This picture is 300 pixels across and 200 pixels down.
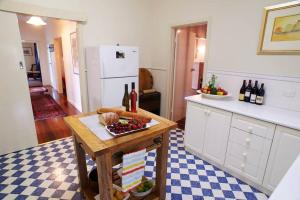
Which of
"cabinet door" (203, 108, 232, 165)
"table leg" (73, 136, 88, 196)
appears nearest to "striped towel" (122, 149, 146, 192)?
"table leg" (73, 136, 88, 196)

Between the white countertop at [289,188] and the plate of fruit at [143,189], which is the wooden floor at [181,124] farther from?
the white countertop at [289,188]

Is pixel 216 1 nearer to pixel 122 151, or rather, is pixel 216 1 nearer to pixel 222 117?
pixel 222 117

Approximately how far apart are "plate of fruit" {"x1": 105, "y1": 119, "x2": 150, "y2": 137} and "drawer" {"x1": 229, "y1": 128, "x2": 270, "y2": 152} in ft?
3.87

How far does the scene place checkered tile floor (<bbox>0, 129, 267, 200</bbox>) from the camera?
1791 mm

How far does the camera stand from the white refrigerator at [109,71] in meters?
2.53

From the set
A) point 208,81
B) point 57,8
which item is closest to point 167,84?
point 208,81

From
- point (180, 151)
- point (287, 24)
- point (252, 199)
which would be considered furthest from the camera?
point (180, 151)

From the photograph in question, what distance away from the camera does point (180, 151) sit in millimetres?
2619

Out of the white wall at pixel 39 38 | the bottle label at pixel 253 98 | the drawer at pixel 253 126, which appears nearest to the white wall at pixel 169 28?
the bottle label at pixel 253 98

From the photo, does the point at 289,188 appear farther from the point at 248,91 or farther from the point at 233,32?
the point at 233,32

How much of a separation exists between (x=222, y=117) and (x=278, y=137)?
1.87 ft

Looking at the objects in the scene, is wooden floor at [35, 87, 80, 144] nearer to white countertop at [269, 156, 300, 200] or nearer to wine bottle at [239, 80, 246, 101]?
wine bottle at [239, 80, 246, 101]

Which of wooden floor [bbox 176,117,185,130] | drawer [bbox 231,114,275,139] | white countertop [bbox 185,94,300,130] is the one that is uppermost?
white countertop [bbox 185,94,300,130]

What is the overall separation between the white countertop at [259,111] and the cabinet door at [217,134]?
10 centimetres
